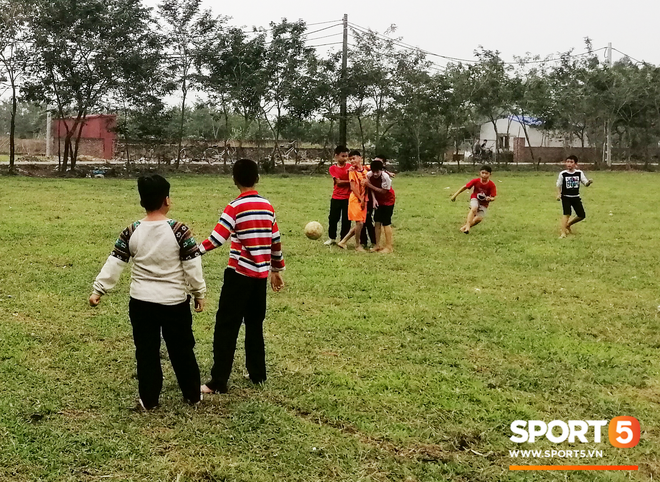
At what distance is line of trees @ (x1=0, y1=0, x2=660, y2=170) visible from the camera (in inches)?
974

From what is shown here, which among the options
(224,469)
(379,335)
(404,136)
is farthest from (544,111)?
(224,469)

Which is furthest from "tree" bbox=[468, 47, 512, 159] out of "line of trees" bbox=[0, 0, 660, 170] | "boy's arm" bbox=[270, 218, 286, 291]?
"boy's arm" bbox=[270, 218, 286, 291]

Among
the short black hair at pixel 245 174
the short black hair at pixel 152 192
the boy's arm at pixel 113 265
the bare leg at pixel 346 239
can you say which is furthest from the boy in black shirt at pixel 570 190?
the boy's arm at pixel 113 265

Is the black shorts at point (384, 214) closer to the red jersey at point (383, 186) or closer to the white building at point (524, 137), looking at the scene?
the red jersey at point (383, 186)

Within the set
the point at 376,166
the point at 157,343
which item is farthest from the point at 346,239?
the point at 157,343

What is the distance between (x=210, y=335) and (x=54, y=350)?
124 cm

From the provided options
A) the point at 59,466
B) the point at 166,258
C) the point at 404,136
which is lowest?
the point at 59,466

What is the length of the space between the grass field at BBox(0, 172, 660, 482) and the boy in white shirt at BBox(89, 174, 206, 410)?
1.34 ft

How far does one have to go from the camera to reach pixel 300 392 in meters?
4.66

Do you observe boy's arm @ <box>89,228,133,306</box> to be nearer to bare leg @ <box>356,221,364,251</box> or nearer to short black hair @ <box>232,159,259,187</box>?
short black hair @ <box>232,159,259,187</box>

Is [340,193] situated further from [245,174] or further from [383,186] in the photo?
[245,174]

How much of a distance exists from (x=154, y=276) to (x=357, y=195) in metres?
6.44

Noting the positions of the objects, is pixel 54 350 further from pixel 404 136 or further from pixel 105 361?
pixel 404 136

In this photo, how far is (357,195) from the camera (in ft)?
34.1
